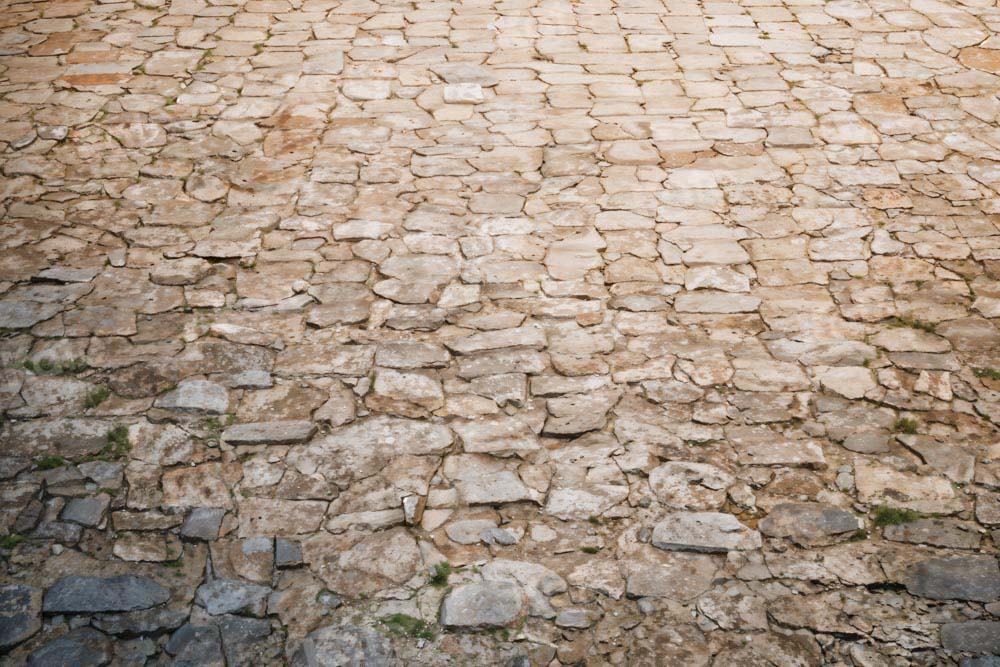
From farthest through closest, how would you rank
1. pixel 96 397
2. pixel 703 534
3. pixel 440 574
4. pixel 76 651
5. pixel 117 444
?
pixel 96 397, pixel 117 444, pixel 703 534, pixel 440 574, pixel 76 651

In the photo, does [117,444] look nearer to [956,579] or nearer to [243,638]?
[243,638]

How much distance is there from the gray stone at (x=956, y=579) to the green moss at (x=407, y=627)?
161cm

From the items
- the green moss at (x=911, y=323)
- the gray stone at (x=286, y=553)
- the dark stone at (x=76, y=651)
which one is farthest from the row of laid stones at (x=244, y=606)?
the green moss at (x=911, y=323)

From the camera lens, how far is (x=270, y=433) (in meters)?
3.42

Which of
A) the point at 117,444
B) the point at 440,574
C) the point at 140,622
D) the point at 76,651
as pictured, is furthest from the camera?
the point at 117,444

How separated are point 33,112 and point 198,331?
100 inches

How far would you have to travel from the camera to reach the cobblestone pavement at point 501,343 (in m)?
2.83

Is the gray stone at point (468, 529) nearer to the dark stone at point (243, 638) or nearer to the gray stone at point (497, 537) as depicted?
the gray stone at point (497, 537)

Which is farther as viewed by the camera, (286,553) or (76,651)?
(286,553)

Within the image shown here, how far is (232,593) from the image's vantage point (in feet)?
9.42

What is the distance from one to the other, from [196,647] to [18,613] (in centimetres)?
60

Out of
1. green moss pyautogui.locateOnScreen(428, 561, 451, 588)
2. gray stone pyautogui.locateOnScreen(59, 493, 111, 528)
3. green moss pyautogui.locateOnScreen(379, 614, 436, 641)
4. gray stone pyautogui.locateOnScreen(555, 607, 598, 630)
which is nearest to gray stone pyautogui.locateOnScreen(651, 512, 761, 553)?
gray stone pyautogui.locateOnScreen(555, 607, 598, 630)

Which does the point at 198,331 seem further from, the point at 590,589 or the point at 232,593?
the point at 590,589

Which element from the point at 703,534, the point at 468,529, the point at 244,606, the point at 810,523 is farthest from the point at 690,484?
the point at 244,606
